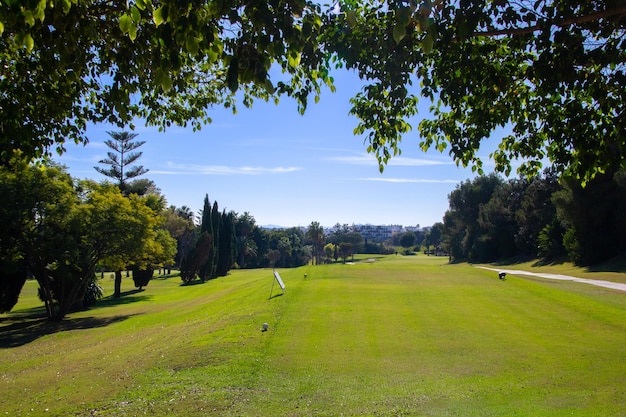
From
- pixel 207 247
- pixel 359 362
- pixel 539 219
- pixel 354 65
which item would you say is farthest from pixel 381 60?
pixel 539 219

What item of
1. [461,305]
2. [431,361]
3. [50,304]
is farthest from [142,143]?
[431,361]

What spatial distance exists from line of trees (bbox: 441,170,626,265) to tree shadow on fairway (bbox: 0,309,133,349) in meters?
21.7

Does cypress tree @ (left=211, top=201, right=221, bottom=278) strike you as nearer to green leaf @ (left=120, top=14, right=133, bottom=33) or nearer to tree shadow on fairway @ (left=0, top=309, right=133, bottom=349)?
tree shadow on fairway @ (left=0, top=309, right=133, bottom=349)

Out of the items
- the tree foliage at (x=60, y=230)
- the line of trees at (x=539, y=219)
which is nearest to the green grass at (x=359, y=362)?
the line of trees at (x=539, y=219)

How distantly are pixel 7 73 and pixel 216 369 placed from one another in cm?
653

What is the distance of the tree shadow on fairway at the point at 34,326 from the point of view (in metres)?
18.9

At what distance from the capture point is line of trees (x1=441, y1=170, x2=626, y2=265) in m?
36.0

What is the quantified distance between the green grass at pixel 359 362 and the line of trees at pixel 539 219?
15.1ft

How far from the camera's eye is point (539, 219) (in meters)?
50.2

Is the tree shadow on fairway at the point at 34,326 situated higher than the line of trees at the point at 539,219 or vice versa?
the line of trees at the point at 539,219

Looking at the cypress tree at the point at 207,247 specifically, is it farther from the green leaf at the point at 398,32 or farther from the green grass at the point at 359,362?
the green leaf at the point at 398,32

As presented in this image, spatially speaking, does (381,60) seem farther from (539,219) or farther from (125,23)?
(539,219)

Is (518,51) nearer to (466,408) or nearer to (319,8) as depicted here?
(319,8)

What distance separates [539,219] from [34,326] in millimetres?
50072
